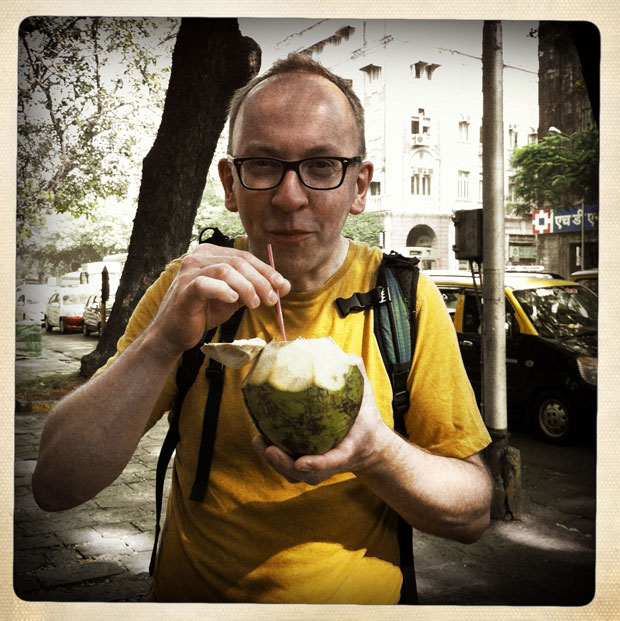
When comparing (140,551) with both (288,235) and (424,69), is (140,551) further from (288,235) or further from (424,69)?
(424,69)

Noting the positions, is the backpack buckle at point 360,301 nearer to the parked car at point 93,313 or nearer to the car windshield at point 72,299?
the parked car at point 93,313

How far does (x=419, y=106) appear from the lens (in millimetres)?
2201

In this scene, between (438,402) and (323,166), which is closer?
(438,402)

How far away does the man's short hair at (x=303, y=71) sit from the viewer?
5.99 feet

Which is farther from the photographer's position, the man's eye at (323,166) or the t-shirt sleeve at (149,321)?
the man's eye at (323,166)

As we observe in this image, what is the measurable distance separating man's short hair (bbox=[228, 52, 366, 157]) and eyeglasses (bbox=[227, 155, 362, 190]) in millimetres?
113

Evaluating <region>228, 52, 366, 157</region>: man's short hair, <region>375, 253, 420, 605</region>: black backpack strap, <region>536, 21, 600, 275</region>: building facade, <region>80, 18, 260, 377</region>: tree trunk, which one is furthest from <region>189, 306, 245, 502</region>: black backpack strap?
<region>536, 21, 600, 275</region>: building facade

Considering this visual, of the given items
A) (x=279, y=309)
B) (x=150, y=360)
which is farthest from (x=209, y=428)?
(x=279, y=309)

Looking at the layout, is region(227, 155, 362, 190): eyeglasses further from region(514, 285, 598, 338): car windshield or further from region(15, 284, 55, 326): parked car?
region(514, 285, 598, 338): car windshield

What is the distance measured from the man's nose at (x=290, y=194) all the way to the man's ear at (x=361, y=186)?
170mm

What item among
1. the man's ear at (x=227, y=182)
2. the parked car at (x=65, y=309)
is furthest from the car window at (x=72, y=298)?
the man's ear at (x=227, y=182)

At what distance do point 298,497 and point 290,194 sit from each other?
0.85m

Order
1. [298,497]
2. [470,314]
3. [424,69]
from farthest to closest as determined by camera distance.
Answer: [470,314] < [424,69] < [298,497]

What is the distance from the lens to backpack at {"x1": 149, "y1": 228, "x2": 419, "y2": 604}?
64.6 inches
